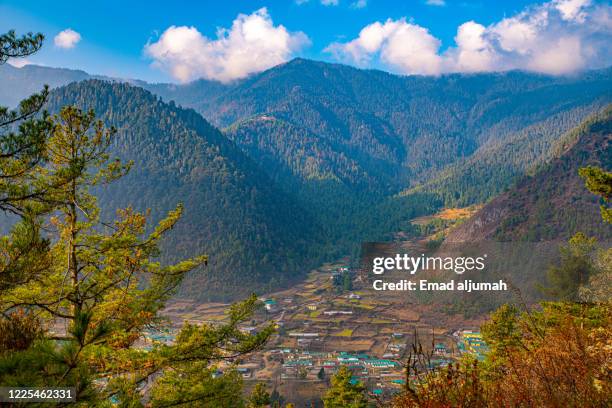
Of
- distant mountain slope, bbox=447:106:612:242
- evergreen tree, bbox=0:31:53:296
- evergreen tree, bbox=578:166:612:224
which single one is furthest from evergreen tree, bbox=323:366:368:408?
distant mountain slope, bbox=447:106:612:242

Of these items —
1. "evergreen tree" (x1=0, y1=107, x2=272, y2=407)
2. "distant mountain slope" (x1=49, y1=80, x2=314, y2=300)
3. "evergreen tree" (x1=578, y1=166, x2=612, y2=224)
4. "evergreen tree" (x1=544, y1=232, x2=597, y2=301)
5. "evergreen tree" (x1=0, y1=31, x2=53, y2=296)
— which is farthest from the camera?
"distant mountain slope" (x1=49, y1=80, x2=314, y2=300)

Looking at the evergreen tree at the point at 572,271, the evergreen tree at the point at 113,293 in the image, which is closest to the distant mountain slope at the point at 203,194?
the evergreen tree at the point at 572,271

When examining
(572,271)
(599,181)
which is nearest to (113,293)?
(599,181)

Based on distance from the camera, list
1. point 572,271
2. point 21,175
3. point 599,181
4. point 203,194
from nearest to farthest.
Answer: point 21,175, point 599,181, point 572,271, point 203,194

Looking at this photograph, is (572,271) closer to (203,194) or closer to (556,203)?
(556,203)

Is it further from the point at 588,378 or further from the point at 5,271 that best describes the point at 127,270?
the point at 588,378

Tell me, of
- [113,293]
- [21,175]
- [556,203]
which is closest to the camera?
[21,175]

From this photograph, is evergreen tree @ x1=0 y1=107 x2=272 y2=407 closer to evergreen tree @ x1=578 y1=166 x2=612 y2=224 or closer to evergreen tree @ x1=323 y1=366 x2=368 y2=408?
evergreen tree @ x1=323 y1=366 x2=368 y2=408
